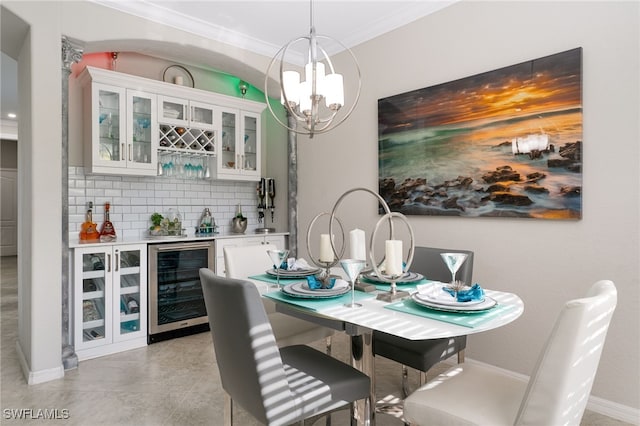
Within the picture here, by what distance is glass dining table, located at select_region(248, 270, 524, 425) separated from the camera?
1356 mm

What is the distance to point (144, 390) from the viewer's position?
2475 mm

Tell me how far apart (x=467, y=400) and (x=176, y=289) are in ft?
9.14

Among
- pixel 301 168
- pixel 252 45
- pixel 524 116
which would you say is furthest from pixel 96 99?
pixel 524 116

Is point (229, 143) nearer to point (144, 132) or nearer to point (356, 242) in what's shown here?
point (144, 132)

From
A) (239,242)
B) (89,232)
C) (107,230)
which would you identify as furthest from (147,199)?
(239,242)

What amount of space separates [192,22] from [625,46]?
3044mm

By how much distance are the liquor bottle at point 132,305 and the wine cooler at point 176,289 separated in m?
0.11

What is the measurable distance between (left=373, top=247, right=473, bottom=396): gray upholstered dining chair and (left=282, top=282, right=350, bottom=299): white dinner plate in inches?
16.3

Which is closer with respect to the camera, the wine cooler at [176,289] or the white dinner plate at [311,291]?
the white dinner plate at [311,291]

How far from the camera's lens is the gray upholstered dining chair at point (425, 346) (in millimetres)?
1890

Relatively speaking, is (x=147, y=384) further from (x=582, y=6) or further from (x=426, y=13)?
(x=582, y=6)

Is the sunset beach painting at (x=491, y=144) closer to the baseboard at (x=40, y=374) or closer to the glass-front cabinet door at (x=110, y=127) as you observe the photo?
the glass-front cabinet door at (x=110, y=127)

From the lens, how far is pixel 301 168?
421 cm

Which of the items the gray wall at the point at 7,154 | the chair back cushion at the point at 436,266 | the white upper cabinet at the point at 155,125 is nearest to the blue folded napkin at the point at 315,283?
the chair back cushion at the point at 436,266
